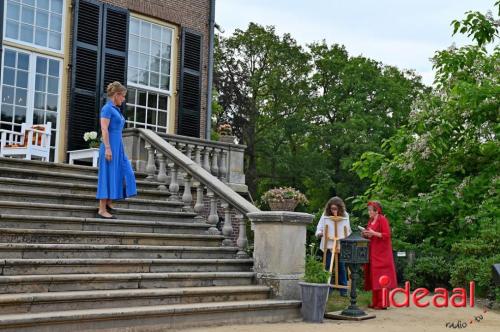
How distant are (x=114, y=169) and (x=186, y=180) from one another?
1.85 meters

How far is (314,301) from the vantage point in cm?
813

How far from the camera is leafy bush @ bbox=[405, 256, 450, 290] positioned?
41.3 feet

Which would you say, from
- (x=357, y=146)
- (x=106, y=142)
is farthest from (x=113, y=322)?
(x=357, y=146)

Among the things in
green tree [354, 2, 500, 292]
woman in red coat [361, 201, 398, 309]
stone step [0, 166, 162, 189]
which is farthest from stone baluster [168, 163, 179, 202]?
green tree [354, 2, 500, 292]

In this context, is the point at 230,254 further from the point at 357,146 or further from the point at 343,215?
the point at 357,146

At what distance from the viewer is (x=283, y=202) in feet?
42.5

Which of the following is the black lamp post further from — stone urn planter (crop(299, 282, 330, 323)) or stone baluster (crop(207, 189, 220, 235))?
stone baluster (crop(207, 189, 220, 235))

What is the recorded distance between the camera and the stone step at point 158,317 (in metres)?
6.07

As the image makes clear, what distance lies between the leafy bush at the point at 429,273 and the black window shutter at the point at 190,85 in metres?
5.76

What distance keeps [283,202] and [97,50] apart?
4920 millimetres

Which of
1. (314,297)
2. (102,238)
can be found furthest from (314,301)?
(102,238)

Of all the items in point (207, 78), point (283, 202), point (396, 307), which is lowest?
point (396, 307)

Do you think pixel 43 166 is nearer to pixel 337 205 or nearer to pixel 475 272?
pixel 337 205

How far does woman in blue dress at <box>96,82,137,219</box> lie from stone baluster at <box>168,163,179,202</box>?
5.62ft
